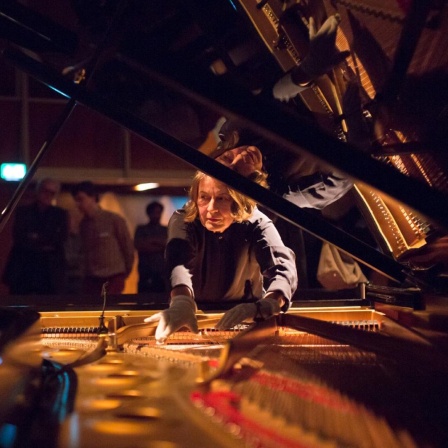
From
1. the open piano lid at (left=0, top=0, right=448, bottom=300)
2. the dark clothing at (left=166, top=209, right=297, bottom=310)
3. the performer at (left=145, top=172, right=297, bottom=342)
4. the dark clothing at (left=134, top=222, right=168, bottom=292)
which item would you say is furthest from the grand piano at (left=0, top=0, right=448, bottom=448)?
the dark clothing at (left=134, top=222, right=168, bottom=292)

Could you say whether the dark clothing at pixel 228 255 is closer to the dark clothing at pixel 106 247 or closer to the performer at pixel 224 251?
the performer at pixel 224 251

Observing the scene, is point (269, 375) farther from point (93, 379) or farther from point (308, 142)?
point (308, 142)

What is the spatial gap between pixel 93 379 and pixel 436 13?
1521 millimetres

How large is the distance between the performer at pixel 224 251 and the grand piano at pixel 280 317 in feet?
0.65

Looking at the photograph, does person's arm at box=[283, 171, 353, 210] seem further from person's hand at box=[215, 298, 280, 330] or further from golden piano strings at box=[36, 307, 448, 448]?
golden piano strings at box=[36, 307, 448, 448]

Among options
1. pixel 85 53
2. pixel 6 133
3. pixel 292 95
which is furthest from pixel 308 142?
pixel 6 133

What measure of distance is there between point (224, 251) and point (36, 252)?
8.66ft

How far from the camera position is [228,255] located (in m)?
3.20

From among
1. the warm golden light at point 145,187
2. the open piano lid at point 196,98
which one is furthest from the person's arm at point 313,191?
the warm golden light at point 145,187

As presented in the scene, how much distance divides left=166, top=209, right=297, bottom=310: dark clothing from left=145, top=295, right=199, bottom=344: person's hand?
0.63 m

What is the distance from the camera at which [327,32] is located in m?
2.44

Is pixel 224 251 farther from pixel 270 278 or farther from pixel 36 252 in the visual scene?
pixel 36 252

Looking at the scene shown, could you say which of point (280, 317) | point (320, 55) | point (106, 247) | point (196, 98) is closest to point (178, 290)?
point (280, 317)

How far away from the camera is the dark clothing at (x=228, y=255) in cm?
296
